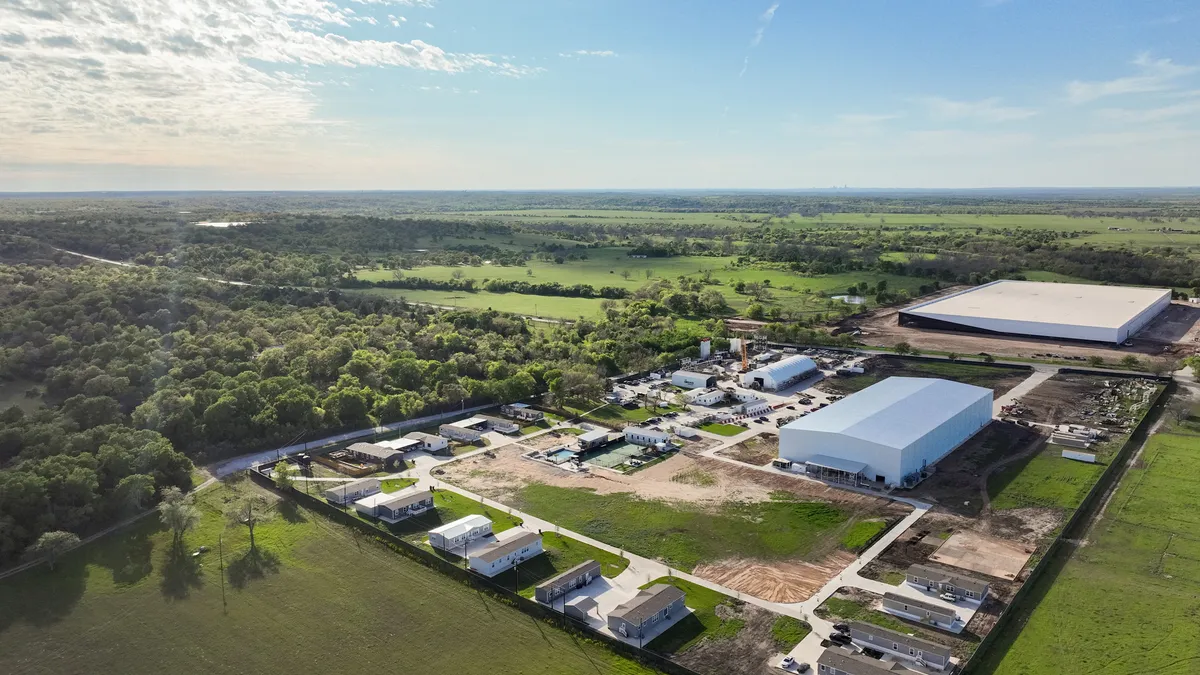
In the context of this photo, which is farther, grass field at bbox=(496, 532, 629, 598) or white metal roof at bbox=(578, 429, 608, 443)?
white metal roof at bbox=(578, 429, 608, 443)

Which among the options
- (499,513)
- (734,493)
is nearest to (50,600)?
(499,513)

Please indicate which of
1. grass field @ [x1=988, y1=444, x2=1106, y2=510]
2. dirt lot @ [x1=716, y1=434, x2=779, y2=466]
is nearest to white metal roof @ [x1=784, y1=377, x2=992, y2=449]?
dirt lot @ [x1=716, y1=434, x2=779, y2=466]

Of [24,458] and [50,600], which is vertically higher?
[24,458]

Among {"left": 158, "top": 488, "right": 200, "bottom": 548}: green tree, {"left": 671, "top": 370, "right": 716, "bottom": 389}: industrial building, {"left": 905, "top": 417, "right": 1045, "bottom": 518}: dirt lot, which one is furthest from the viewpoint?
{"left": 671, "top": 370, "right": 716, "bottom": 389}: industrial building

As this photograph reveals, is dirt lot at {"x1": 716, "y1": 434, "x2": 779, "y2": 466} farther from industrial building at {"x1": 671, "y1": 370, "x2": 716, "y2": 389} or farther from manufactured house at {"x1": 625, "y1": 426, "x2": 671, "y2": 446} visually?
industrial building at {"x1": 671, "y1": 370, "x2": 716, "y2": 389}

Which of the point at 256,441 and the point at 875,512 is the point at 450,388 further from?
the point at 875,512

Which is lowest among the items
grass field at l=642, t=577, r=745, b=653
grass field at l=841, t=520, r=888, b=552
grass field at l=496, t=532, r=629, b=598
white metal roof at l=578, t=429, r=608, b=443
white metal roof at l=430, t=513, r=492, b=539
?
grass field at l=496, t=532, r=629, b=598

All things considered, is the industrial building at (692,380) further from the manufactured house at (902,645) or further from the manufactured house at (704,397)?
the manufactured house at (902,645)
